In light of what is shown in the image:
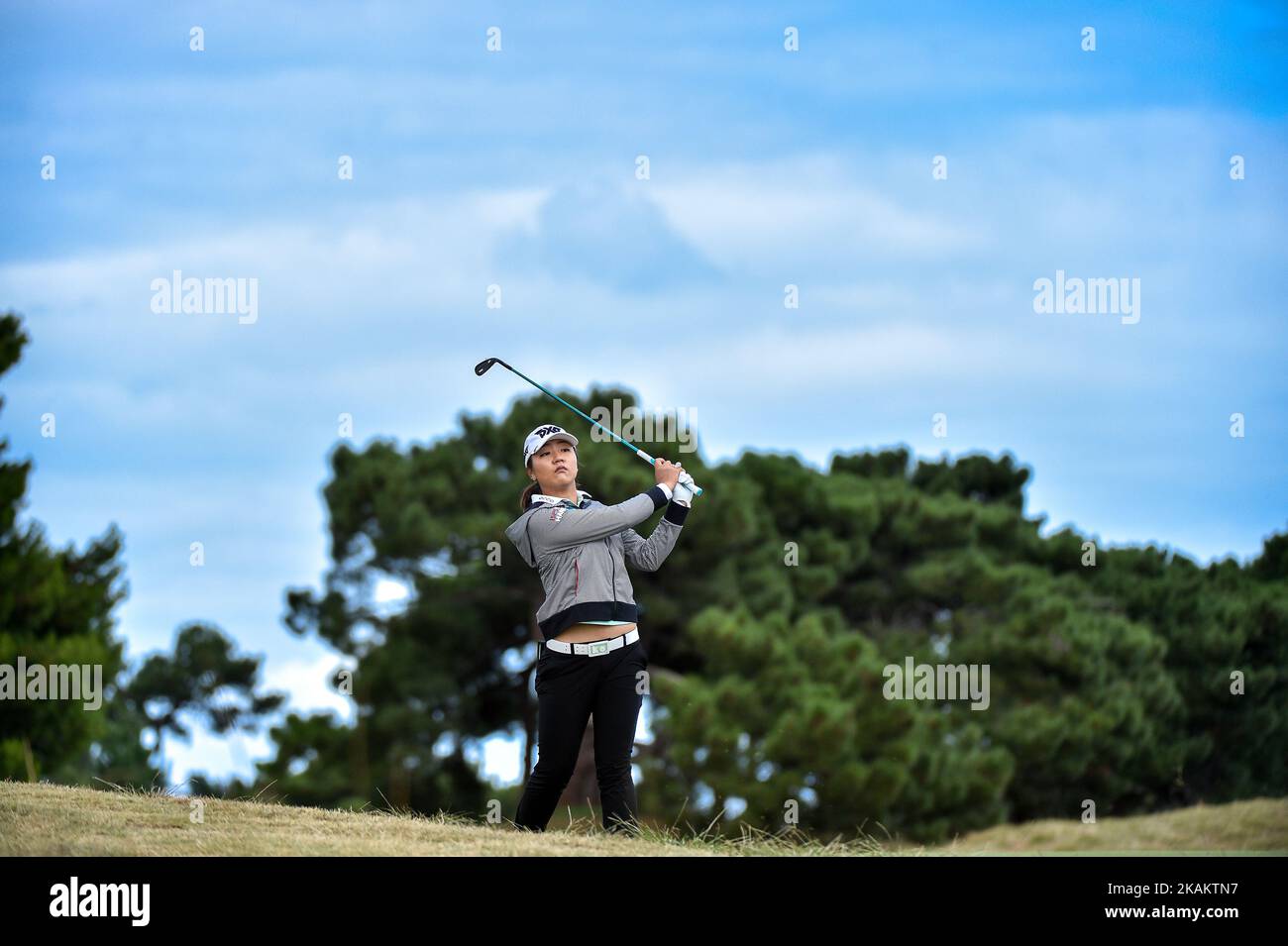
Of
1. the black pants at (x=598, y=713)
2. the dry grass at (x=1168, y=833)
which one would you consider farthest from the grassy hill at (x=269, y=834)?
the dry grass at (x=1168, y=833)

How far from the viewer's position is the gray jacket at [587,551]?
7.06m

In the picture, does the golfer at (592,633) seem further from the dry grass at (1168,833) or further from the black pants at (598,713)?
the dry grass at (1168,833)

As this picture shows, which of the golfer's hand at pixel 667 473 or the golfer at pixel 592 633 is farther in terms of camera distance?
the golfer's hand at pixel 667 473

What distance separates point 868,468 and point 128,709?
23.2 m

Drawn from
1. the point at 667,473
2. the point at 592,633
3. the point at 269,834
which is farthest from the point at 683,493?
the point at 269,834

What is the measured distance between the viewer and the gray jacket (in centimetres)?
706

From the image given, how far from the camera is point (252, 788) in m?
24.1

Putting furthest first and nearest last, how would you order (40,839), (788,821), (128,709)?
1. (128,709)
2. (788,821)
3. (40,839)

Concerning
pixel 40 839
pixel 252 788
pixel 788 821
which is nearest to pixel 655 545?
pixel 40 839

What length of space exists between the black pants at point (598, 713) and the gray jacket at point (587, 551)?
Result: 19 centimetres

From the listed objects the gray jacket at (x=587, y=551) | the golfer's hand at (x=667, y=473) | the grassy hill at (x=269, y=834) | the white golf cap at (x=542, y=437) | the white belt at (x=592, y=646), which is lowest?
the grassy hill at (x=269, y=834)

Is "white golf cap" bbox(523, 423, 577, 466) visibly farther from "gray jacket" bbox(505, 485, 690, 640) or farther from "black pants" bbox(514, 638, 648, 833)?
"black pants" bbox(514, 638, 648, 833)

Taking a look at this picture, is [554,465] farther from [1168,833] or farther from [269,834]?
[1168,833]
